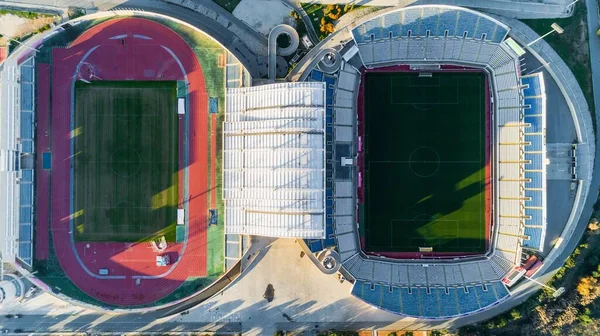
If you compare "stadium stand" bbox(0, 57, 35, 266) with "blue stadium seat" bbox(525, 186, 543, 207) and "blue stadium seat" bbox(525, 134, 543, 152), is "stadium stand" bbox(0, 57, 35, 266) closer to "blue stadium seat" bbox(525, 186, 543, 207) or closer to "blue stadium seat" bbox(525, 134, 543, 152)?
"blue stadium seat" bbox(525, 134, 543, 152)

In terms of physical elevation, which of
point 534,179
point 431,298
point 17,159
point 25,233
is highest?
point 17,159

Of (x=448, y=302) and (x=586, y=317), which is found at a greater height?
(x=448, y=302)

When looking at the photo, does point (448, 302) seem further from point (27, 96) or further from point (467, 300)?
point (27, 96)

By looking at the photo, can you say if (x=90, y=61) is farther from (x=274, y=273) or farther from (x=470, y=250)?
(x=470, y=250)

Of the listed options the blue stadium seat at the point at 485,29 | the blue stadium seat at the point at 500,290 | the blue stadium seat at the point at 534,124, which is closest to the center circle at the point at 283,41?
the blue stadium seat at the point at 485,29

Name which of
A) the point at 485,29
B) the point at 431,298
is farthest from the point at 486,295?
the point at 485,29

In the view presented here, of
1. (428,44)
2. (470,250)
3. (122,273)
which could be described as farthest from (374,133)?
(122,273)
